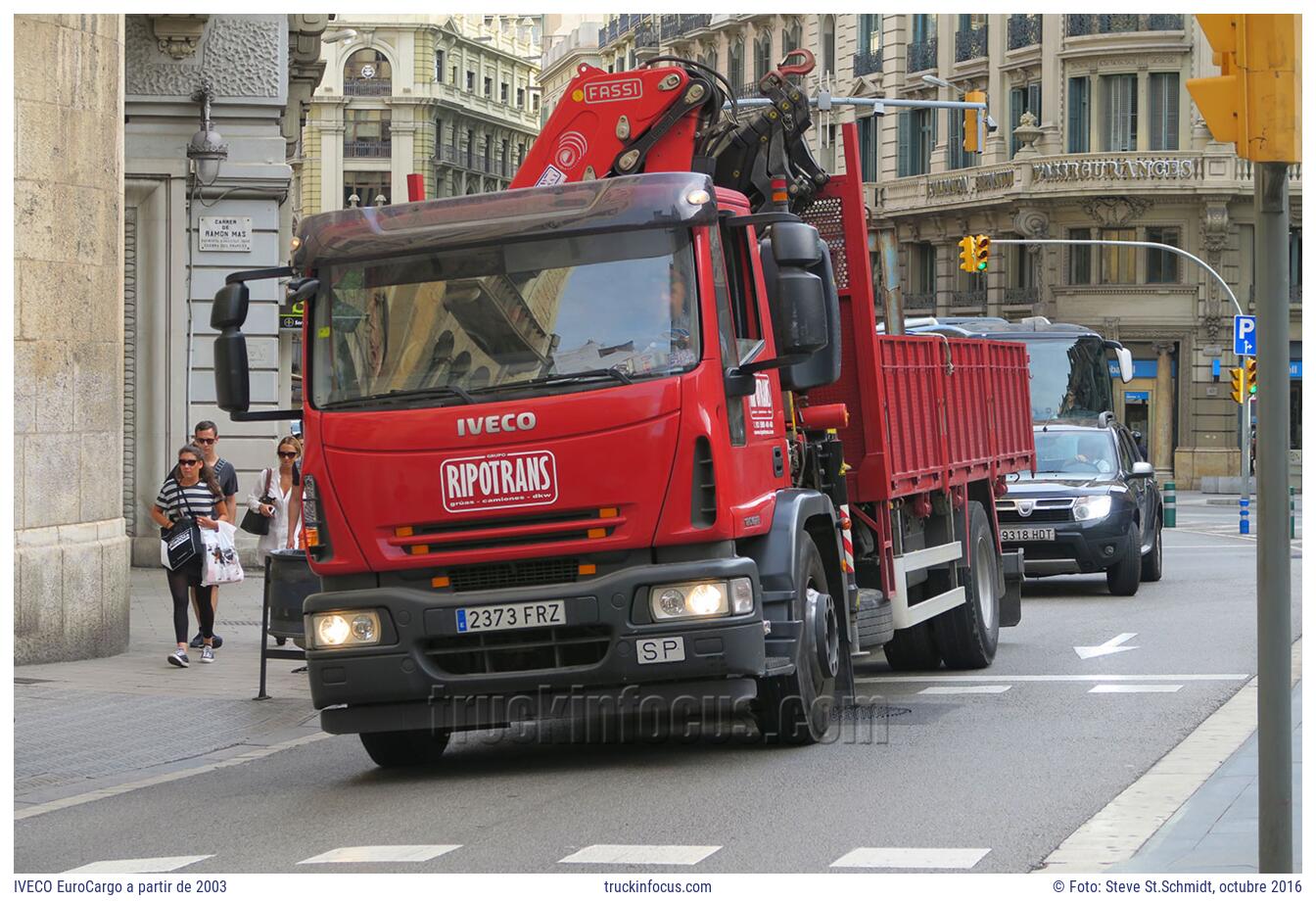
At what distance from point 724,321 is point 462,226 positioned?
1263mm

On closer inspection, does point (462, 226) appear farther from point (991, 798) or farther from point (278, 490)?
point (278, 490)

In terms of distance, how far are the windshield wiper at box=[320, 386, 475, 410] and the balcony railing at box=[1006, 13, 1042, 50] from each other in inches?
2097

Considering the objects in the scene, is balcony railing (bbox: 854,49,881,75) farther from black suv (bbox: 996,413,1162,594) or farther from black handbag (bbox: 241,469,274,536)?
black handbag (bbox: 241,469,274,536)

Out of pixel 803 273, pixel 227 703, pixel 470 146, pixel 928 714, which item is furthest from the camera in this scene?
pixel 470 146

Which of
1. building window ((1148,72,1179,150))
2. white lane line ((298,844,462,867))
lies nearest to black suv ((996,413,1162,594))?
white lane line ((298,844,462,867))

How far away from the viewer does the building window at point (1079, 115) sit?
59500mm

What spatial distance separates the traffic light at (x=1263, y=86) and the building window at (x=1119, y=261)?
53.7 m

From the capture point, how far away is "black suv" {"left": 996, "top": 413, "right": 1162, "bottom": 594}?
21031 millimetres

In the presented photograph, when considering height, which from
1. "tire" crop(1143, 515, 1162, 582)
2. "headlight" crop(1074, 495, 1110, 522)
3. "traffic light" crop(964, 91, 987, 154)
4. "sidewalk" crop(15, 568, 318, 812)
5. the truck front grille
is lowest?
"sidewalk" crop(15, 568, 318, 812)

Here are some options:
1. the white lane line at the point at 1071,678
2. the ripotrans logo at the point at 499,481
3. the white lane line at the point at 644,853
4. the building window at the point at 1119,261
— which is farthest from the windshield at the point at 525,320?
the building window at the point at 1119,261

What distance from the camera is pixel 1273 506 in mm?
5672

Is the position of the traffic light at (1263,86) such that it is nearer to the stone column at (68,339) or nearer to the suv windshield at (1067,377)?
the stone column at (68,339)
